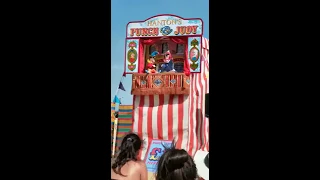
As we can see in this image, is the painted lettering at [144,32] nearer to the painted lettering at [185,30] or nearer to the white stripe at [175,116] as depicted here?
the painted lettering at [185,30]

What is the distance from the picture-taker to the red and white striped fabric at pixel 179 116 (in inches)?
96.5

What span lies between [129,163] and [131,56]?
811mm

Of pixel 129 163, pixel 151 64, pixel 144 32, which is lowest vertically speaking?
pixel 129 163

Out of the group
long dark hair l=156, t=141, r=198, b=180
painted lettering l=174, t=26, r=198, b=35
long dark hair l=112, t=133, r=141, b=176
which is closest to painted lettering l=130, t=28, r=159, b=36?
painted lettering l=174, t=26, r=198, b=35

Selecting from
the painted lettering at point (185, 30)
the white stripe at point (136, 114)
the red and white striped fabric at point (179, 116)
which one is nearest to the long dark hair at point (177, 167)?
the red and white striped fabric at point (179, 116)

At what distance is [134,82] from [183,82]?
0.38m

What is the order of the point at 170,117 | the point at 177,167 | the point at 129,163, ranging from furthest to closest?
the point at 170,117 < the point at 129,163 < the point at 177,167

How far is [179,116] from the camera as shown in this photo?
259 centimetres

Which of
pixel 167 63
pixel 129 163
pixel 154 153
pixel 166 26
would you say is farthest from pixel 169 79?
pixel 129 163

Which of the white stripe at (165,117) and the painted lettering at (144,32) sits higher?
the painted lettering at (144,32)

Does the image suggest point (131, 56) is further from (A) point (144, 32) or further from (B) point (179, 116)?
(B) point (179, 116)

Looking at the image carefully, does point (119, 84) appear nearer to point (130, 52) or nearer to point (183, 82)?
point (130, 52)

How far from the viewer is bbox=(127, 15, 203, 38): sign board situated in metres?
2.40

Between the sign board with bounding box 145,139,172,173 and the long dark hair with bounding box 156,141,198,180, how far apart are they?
208 mm
